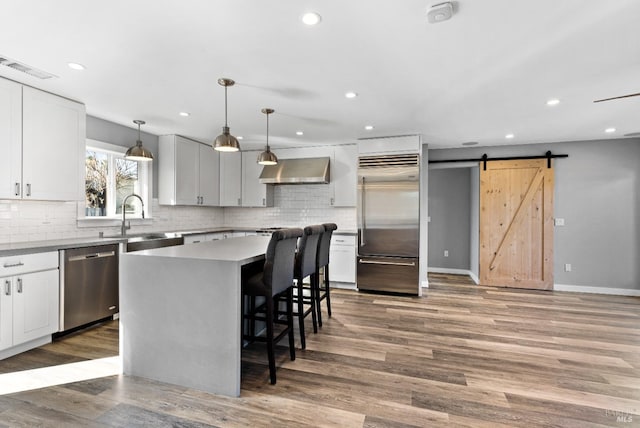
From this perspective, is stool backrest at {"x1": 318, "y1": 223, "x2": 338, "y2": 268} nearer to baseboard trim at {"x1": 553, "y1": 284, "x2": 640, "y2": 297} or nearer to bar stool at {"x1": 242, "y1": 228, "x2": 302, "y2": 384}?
bar stool at {"x1": 242, "y1": 228, "x2": 302, "y2": 384}

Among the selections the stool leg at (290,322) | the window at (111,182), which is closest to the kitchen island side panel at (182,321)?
the stool leg at (290,322)

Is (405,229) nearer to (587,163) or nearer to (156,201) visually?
(587,163)

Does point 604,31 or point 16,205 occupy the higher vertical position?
point 604,31

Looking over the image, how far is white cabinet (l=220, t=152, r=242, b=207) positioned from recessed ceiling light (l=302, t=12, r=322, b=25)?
444cm

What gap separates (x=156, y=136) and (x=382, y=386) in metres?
4.85

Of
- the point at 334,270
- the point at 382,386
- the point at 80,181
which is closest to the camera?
the point at 382,386

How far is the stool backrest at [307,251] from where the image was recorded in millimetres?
2969

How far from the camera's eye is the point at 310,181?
5453 mm

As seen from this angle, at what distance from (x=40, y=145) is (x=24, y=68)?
31.4 inches

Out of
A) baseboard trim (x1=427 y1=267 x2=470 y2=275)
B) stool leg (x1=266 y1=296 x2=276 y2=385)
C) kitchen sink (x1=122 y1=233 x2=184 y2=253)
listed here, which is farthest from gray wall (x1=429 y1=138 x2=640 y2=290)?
kitchen sink (x1=122 y1=233 x2=184 y2=253)

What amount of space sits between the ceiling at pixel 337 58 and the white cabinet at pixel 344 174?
1.39 meters

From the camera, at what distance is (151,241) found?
3.98m

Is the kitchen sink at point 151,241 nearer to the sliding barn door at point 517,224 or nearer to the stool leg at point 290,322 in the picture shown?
the stool leg at point 290,322

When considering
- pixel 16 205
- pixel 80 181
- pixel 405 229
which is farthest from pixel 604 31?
pixel 16 205
